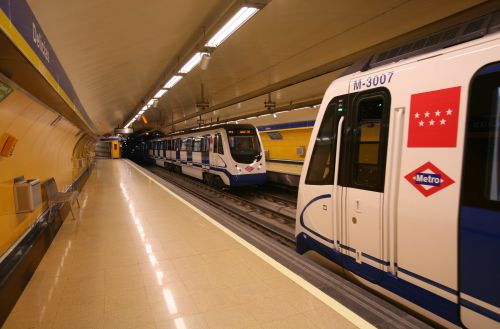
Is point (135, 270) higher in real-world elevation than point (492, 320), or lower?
lower

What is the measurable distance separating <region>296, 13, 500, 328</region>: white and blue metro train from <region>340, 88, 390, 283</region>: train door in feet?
0.04

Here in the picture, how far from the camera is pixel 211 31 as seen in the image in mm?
4742

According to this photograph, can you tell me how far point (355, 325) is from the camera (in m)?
2.63

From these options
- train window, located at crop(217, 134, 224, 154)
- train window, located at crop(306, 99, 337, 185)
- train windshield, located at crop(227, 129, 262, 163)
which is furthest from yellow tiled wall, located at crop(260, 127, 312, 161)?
train window, located at crop(306, 99, 337, 185)

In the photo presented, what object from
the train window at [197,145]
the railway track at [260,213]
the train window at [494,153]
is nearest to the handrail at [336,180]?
the train window at [494,153]

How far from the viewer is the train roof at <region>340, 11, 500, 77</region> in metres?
2.35

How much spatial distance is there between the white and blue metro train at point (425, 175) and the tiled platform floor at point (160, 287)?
2.50 feet

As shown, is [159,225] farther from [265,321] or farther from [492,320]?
[492,320]

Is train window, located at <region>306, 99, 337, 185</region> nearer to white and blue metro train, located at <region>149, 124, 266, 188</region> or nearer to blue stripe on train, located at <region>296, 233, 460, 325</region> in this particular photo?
blue stripe on train, located at <region>296, 233, 460, 325</region>

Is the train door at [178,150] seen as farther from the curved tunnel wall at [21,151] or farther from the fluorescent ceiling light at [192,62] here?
the fluorescent ceiling light at [192,62]

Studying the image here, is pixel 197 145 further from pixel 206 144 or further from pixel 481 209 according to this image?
pixel 481 209

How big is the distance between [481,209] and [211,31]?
4.29 metres

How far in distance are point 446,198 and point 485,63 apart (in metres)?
1.06

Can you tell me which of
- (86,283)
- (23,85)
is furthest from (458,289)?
(23,85)
